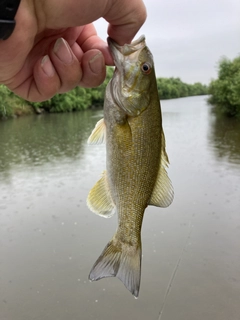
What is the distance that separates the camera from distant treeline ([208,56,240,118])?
1470 inches

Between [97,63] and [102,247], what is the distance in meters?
7.15

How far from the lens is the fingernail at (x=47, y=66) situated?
7.68ft

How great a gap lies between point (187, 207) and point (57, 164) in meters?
8.41

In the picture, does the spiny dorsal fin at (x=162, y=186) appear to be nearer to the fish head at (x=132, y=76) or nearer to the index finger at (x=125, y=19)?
the fish head at (x=132, y=76)

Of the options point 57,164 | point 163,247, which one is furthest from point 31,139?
point 163,247

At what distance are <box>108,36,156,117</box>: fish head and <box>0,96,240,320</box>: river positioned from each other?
221 inches

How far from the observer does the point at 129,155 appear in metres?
2.10

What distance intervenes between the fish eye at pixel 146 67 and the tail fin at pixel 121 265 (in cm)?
114

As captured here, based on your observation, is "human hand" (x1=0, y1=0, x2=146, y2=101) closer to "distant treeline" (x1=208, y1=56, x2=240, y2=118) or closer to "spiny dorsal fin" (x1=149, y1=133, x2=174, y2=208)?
"spiny dorsal fin" (x1=149, y1=133, x2=174, y2=208)

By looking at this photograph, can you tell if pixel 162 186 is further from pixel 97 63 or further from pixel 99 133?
pixel 97 63

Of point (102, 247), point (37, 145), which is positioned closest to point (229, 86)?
point (37, 145)

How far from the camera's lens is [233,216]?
1041cm

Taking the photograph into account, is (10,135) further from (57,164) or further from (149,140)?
(149,140)

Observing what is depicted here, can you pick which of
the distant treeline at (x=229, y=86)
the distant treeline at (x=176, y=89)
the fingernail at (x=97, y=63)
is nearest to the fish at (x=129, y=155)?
the fingernail at (x=97, y=63)
